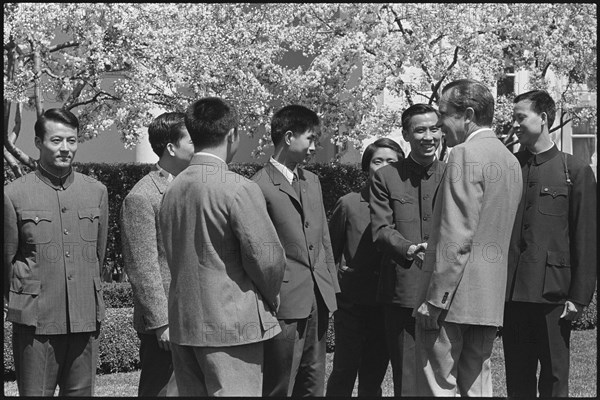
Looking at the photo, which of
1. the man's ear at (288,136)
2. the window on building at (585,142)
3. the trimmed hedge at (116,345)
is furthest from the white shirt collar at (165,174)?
the window on building at (585,142)

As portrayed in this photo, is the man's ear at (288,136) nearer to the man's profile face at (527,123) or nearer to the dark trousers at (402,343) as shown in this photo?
the dark trousers at (402,343)

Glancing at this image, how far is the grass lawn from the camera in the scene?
831 cm

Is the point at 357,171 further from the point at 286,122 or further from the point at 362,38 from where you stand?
the point at 286,122

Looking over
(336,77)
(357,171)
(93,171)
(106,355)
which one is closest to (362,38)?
(336,77)

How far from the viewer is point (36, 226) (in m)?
5.64

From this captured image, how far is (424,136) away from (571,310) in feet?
4.92

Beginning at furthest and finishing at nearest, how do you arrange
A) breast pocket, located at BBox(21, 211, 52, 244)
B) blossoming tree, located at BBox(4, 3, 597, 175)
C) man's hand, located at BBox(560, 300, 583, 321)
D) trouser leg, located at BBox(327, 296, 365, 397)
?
1. blossoming tree, located at BBox(4, 3, 597, 175)
2. trouser leg, located at BBox(327, 296, 365, 397)
3. man's hand, located at BBox(560, 300, 583, 321)
4. breast pocket, located at BBox(21, 211, 52, 244)

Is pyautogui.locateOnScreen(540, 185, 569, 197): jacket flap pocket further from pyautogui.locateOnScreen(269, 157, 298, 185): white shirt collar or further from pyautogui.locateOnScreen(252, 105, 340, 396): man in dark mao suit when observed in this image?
pyautogui.locateOnScreen(269, 157, 298, 185): white shirt collar

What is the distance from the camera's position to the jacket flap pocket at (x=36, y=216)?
562cm

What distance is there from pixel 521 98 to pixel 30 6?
777cm

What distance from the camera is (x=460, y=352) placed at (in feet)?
17.2

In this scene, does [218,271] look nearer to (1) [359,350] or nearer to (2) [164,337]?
(2) [164,337]

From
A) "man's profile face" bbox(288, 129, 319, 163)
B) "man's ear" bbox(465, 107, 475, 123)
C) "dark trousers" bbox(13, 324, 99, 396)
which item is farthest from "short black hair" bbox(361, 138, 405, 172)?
"dark trousers" bbox(13, 324, 99, 396)

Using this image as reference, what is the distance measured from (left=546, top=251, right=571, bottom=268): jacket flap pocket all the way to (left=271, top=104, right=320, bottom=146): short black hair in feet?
5.61
